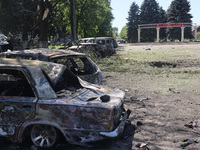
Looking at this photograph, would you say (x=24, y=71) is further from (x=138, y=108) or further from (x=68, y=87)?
(x=138, y=108)

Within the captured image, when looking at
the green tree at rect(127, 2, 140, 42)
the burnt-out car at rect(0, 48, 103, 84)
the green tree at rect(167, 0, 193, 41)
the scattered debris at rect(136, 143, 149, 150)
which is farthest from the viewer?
the green tree at rect(127, 2, 140, 42)

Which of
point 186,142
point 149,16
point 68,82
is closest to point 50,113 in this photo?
point 68,82

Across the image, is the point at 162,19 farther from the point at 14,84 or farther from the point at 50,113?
the point at 50,113

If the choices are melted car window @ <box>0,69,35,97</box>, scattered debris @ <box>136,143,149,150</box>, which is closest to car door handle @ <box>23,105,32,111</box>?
melted car window @ <box>0,69,35,97</box>

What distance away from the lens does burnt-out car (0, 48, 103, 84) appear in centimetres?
516

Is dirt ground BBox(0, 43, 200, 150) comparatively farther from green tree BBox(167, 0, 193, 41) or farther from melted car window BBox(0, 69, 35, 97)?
green tree BBox(167, 0, 193, 41)

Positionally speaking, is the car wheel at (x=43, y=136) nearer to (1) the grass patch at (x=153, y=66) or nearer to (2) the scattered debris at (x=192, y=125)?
(2) the scattered debris at (x=192, y=125)

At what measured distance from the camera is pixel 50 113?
3.50 m

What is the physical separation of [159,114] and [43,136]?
290 centimetres

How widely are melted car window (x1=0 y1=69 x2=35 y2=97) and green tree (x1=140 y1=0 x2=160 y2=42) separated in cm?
6164

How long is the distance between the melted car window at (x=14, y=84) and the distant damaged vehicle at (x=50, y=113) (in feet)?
0.05

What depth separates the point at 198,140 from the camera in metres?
4.10

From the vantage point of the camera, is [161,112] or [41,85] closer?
[41,85]

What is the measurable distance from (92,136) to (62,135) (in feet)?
1.82
